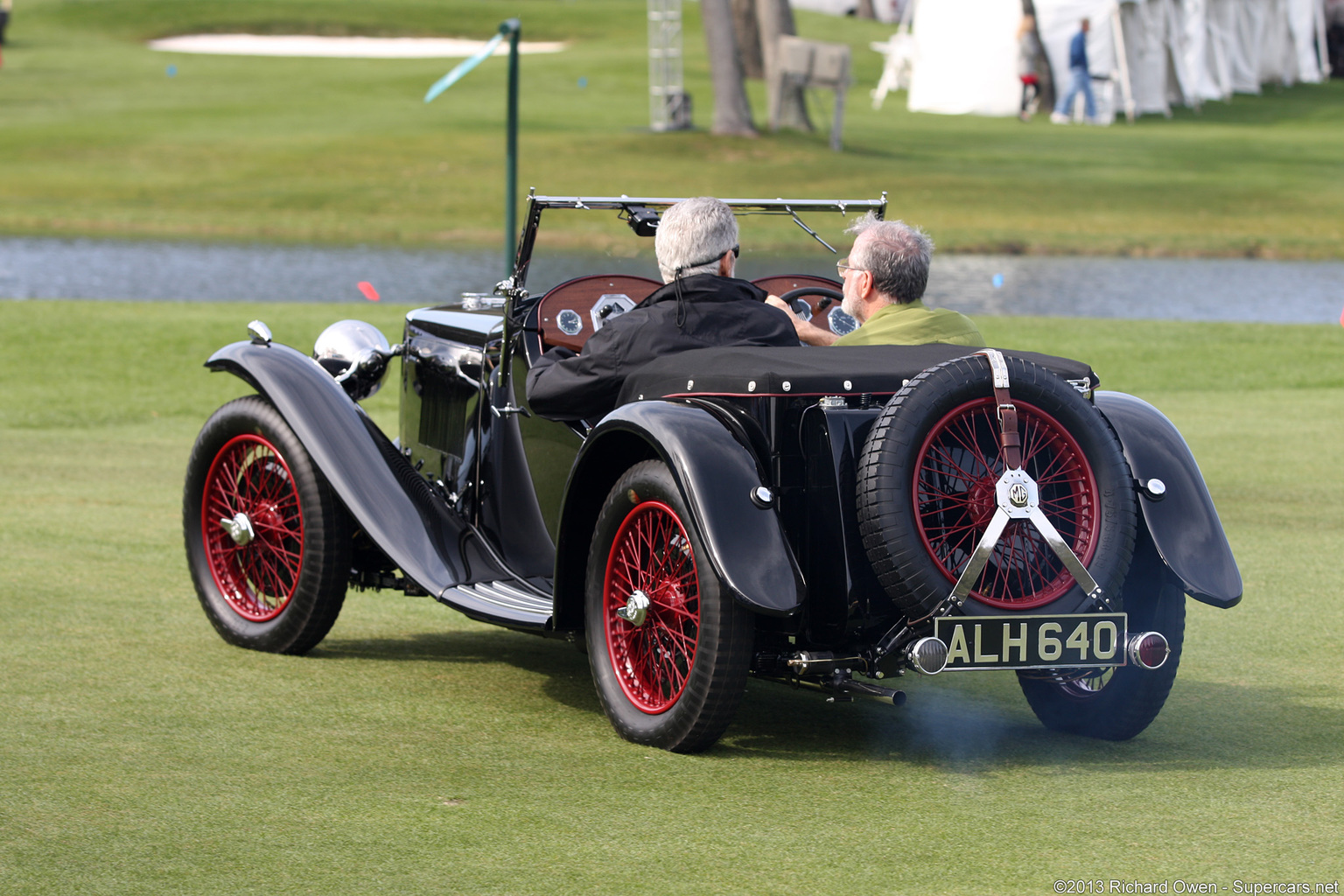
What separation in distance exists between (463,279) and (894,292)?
15387 mm

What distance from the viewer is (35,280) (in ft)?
61.1

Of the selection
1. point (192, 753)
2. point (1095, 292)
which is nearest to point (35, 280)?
point (1095, 292)

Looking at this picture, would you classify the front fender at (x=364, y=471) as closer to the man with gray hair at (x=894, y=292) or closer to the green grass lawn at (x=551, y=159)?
the man with gray hair at (x=894, y=292)

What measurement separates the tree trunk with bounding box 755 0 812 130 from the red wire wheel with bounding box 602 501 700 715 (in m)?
29.7

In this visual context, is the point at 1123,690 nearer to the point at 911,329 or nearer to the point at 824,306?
the point at 911,329

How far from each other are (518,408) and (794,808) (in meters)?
1.91

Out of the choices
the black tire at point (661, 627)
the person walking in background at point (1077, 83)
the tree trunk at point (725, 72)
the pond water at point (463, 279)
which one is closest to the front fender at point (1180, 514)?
the black tire at point (661, 627)

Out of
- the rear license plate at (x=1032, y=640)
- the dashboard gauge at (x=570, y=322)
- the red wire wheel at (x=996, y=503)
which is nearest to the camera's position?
the rear license plate at (x=1032, y=640)

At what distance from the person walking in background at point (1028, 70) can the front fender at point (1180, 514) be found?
A: 32991 mm

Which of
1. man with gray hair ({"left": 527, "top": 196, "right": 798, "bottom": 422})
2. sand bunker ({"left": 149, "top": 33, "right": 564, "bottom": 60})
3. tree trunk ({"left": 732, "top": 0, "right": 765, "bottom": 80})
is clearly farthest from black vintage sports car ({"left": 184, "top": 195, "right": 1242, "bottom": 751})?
sand bunker ({"left": 149, "top": 33, "right": 564, "bottom": 60})

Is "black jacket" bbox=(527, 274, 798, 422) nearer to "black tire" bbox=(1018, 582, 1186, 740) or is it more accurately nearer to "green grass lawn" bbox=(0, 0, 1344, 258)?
"black tire" bbox=(1018, 582, 1186, 740)

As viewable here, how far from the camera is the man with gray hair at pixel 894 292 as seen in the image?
4.49 metres

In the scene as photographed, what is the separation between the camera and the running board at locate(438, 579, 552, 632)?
15.1 ft

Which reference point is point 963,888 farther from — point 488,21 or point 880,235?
point 488,21
